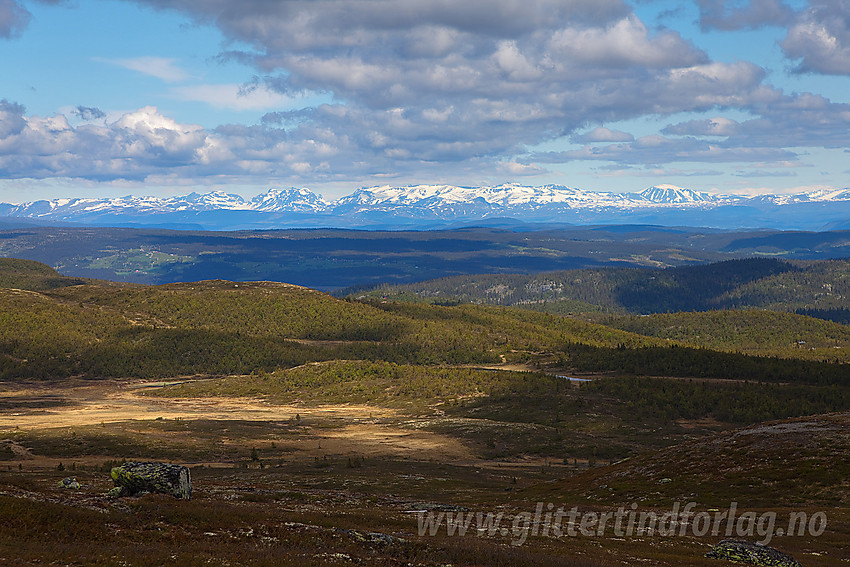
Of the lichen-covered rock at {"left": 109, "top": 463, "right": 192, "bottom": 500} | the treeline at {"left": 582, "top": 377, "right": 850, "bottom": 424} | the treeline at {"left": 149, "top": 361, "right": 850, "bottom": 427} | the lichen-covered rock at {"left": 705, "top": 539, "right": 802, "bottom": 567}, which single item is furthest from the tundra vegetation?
the lichen-covered rock at {"left": 109, "top": 463, "right": 192, "bottom": 500}

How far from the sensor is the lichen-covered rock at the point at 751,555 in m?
32.1

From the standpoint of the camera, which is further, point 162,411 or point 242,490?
point 162,411

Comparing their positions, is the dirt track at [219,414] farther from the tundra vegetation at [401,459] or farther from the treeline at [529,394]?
the treeline at [529,394]

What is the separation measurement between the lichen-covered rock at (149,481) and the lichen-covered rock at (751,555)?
100ft

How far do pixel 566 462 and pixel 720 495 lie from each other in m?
45.1

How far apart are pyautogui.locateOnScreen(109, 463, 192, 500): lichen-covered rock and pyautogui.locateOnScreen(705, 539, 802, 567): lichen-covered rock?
3055 cm

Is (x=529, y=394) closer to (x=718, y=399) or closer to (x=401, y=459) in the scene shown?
(x=718, y=399)

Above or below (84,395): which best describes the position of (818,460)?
above

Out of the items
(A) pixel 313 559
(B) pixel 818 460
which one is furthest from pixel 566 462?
(A) pixel 313 559

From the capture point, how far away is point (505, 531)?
40.0 meters

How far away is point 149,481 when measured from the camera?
A: 39.9m

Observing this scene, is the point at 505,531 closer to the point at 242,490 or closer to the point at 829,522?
the point at 829,522

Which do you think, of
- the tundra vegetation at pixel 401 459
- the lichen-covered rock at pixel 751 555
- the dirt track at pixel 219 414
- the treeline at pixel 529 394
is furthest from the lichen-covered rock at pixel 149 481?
the treeline at pixel 529 394

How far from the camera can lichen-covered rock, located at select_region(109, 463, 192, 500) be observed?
1561 inches
